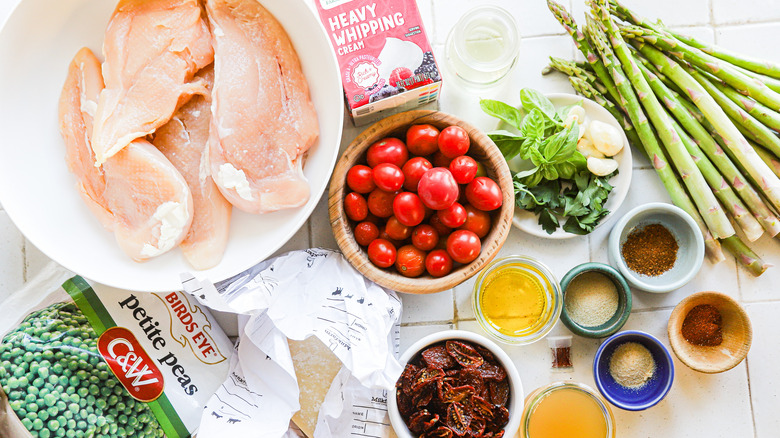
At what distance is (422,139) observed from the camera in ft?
4.10

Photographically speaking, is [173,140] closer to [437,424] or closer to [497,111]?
[497,111]

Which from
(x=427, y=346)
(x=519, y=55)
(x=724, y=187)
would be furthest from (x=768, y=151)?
(x=427, y=346)

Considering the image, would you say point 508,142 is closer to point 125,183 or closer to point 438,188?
point 438,188

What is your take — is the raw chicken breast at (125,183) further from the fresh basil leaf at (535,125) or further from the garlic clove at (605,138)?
the garlic clove at (605,138)

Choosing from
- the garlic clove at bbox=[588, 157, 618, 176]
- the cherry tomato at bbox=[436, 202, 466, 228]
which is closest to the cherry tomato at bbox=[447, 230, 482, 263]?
the cherry tomato at bbox=[436, 202, 466, 228]

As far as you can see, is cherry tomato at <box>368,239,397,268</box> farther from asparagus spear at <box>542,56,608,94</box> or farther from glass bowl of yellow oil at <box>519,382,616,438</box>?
asparagus spear at <box>542,56,608,94</box>

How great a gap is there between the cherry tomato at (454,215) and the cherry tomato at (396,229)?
95 mm

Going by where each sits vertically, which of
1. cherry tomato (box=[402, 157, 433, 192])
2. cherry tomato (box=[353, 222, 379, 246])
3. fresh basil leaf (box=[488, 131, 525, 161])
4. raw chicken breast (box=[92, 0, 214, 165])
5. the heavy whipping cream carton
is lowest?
cherry tomato (box=[353, 222, 379, 246])

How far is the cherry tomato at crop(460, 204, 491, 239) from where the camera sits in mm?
1256

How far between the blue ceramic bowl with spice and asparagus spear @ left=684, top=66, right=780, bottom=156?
0.28 meters

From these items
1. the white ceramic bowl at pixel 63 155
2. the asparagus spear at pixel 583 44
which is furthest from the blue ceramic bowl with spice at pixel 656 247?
the white ceramic bowl at pixel 63 155

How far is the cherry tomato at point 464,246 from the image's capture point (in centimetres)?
121

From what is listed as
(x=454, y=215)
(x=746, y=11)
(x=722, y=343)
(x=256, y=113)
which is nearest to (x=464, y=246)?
(x=454, y=215)

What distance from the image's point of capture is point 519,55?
4.66ft
